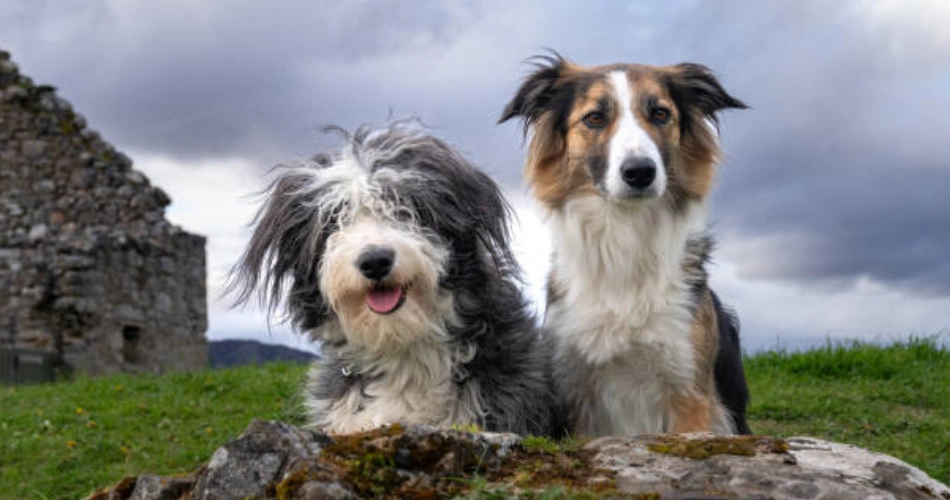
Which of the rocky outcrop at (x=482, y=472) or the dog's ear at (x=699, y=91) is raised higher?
the dog's ear at (x=699, y=91)

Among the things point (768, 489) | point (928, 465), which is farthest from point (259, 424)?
point (928, 465)

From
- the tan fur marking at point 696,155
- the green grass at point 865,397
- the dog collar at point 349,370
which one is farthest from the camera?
the green grass at point 865,397

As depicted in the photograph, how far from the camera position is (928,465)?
8.27m

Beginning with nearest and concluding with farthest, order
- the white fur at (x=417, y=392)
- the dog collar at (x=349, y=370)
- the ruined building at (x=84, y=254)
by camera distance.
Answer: the white fur at (x=417, y=392)
the dog collar at (x=349, y=370)
the ruined building at (x=84, y=254)

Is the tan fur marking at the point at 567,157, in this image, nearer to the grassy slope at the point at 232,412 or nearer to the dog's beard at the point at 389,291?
the dog's beard at the point at 389,291

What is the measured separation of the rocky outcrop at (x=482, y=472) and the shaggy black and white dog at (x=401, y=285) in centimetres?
117

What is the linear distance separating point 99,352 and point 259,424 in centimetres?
1566

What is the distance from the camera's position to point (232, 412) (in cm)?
1045

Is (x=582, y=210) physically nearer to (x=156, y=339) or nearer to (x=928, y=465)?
(x=928, y=465)

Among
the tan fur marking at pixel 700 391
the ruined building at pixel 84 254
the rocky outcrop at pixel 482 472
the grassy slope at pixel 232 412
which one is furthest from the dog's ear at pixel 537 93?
the ruined building at pixel 84 254

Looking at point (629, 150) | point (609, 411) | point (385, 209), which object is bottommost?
point (609, 411)

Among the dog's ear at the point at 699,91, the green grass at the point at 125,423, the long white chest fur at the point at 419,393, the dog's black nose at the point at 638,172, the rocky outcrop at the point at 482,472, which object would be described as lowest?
the green grass at the point at 125,423

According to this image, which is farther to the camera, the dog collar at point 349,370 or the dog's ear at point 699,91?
the dog's ear at point 699,91

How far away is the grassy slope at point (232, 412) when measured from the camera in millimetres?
8852
